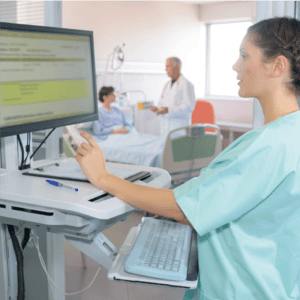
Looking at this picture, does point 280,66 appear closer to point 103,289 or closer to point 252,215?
point 252,215

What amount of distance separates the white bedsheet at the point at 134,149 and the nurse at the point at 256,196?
8.25ft

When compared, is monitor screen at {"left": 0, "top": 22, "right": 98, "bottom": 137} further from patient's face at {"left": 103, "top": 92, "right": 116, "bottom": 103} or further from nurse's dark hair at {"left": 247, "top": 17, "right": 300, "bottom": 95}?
patient's face at {"left": 103, "top": 92, "right": 116, "bottom": 103}

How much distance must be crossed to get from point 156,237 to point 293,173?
1.28 ft

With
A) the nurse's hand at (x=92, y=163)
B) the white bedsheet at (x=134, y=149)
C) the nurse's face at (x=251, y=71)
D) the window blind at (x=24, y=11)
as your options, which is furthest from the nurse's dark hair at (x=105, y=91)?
the nurse's face at (x=251, y=71)

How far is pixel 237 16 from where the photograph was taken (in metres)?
6.43

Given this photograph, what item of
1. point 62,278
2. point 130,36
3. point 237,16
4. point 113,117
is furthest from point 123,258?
point 237,16

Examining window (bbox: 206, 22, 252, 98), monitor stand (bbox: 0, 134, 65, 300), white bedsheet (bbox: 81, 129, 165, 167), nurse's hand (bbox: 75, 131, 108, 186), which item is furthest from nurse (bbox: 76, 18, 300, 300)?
window (bbox: 206, 22, 252, 98)

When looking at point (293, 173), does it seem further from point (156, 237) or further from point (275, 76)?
point (156, 237)

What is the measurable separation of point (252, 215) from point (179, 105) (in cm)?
363

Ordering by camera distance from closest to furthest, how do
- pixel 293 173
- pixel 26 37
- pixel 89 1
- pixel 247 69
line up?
pixel 293 173, pixel 247 69, pixel 26 37, pixel 89 1

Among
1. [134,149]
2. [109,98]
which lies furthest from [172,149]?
[109,98]

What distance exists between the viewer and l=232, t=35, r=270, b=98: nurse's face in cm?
88

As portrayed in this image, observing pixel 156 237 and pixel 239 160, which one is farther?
pixel 156 237

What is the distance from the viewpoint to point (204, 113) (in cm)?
517
